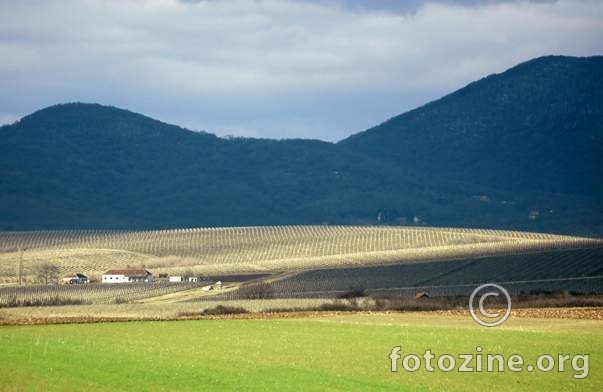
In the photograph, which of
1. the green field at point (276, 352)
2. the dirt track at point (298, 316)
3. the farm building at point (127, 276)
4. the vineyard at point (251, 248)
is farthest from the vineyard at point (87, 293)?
the green field at point (276, 352)

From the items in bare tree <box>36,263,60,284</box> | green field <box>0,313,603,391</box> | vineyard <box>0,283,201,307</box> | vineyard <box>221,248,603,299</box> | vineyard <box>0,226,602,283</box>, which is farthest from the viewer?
vineyard <box>0,226,602,283</box>

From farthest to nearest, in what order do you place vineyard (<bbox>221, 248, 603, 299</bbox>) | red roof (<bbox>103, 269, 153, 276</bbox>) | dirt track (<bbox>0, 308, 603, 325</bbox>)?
1. red roof (<bbox>103, 269, 153, 276</bbox>)
2. vineyard (<bbox>221, 248, 603, 299</bbox>)
3. dirt track (<bbox>0, 308, 603, 325</bbox>)

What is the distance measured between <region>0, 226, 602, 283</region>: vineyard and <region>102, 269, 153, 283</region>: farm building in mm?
3386

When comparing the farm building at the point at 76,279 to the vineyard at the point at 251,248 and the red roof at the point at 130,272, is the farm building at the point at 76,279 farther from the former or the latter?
the vineyard at the point at 251,248

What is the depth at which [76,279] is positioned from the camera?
291 feet

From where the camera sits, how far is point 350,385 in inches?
904

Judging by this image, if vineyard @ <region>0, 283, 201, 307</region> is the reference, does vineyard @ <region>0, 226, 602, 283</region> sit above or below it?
above

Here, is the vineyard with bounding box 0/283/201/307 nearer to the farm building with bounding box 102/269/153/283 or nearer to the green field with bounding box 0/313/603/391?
the farm building with bounding box 102/269/153/283

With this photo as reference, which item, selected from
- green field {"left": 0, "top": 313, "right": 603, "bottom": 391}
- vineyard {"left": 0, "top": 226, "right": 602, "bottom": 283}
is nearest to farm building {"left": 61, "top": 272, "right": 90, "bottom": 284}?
vineyard {"left": 0, "top": 226, "right": 602, "bottom": 283}

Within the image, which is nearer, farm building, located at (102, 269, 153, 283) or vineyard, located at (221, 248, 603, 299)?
vineyard, located at (221, 248, 603, 299)

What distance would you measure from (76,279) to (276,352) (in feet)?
201

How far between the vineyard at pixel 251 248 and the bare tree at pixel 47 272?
2.08 ft

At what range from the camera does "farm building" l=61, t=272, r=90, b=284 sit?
288ft

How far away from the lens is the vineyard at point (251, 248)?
9881cm
